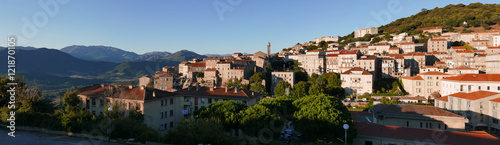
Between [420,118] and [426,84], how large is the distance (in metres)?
31.3

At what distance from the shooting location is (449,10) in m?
133

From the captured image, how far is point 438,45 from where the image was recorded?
262 feet

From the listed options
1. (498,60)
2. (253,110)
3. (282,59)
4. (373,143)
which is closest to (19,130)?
(253,110)

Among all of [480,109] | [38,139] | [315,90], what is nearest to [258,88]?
[315,90]

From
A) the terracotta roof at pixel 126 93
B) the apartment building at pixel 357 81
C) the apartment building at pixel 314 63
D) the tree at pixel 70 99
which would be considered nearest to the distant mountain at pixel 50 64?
the terracotta roof at pixel 126 93

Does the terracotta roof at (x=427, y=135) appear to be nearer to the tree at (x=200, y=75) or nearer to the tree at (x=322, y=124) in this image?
the tree at (x=322, y=124)

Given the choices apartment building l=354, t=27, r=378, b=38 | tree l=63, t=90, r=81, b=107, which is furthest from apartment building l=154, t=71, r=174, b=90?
apartment building l=354, t=27, r=378, b=38

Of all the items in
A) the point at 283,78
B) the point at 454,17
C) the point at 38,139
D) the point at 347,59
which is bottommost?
the point at 38,139

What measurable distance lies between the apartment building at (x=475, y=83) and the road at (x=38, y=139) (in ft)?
161

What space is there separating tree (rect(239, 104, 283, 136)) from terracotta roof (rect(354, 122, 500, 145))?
6932 mm

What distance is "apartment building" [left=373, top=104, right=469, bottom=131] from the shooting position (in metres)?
26.9

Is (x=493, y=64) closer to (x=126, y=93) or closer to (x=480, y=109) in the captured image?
(x=480, y=109)

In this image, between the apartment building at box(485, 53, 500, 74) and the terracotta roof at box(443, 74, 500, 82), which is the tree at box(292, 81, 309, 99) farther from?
the apartment building at box(485, 53, 500, 74)

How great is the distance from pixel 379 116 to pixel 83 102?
3134 centimetres
